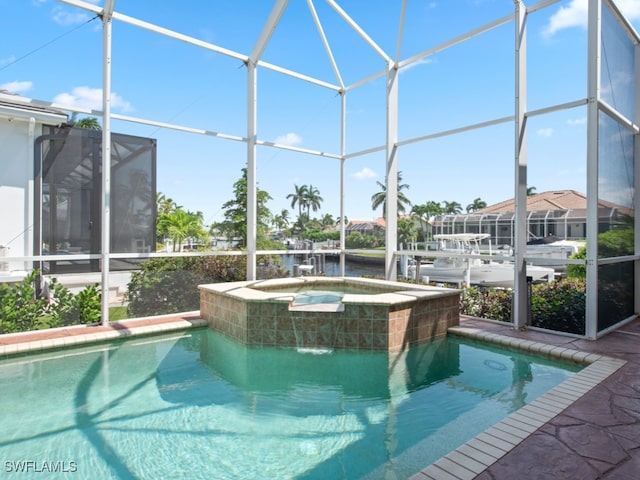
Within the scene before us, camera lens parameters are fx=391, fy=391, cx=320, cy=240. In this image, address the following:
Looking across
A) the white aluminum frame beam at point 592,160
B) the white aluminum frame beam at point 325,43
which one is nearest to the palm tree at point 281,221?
the white aluminum frame beam at point 325,43

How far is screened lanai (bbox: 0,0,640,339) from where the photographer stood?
5.73 m

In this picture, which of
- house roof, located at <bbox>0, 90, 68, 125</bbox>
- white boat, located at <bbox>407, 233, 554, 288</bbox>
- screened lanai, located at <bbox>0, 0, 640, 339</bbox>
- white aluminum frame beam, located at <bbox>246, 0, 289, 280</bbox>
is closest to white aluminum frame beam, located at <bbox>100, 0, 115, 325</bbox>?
screened lanai, located at <bbox>0, 0, 640, 339</bbox>

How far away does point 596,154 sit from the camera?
5281 mm

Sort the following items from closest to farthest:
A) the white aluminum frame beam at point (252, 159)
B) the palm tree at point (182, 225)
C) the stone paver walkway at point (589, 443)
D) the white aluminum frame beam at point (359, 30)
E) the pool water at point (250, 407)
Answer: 1. the stone paver walkway at point (589, 443)
2. the pool water at point (250, 407)
3. the palm tree at point (182, 225)
4. the white aluminum frame beam at point (359, 30)
5. the white aluminum frame beam at point (252, 159)

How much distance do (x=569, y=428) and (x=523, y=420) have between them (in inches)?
12.2

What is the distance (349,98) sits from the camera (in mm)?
9414

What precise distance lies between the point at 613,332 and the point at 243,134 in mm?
7045

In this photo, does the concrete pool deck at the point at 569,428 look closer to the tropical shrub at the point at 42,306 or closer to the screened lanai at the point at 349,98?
the tropical shrub at the point at 42,306

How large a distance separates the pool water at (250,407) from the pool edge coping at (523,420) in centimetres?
21

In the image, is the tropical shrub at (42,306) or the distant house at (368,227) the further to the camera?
the distant house at (368,227)

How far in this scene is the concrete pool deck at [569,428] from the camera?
2.44 metres

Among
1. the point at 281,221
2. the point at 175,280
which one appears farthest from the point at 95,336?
the point at 281,221

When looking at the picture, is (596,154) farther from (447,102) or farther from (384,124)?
(447,102)

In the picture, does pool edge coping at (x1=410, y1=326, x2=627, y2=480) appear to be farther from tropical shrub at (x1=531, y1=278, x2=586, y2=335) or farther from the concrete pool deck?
tropical shrub at (x1=531, y1=278, x2=586, y2=335)
